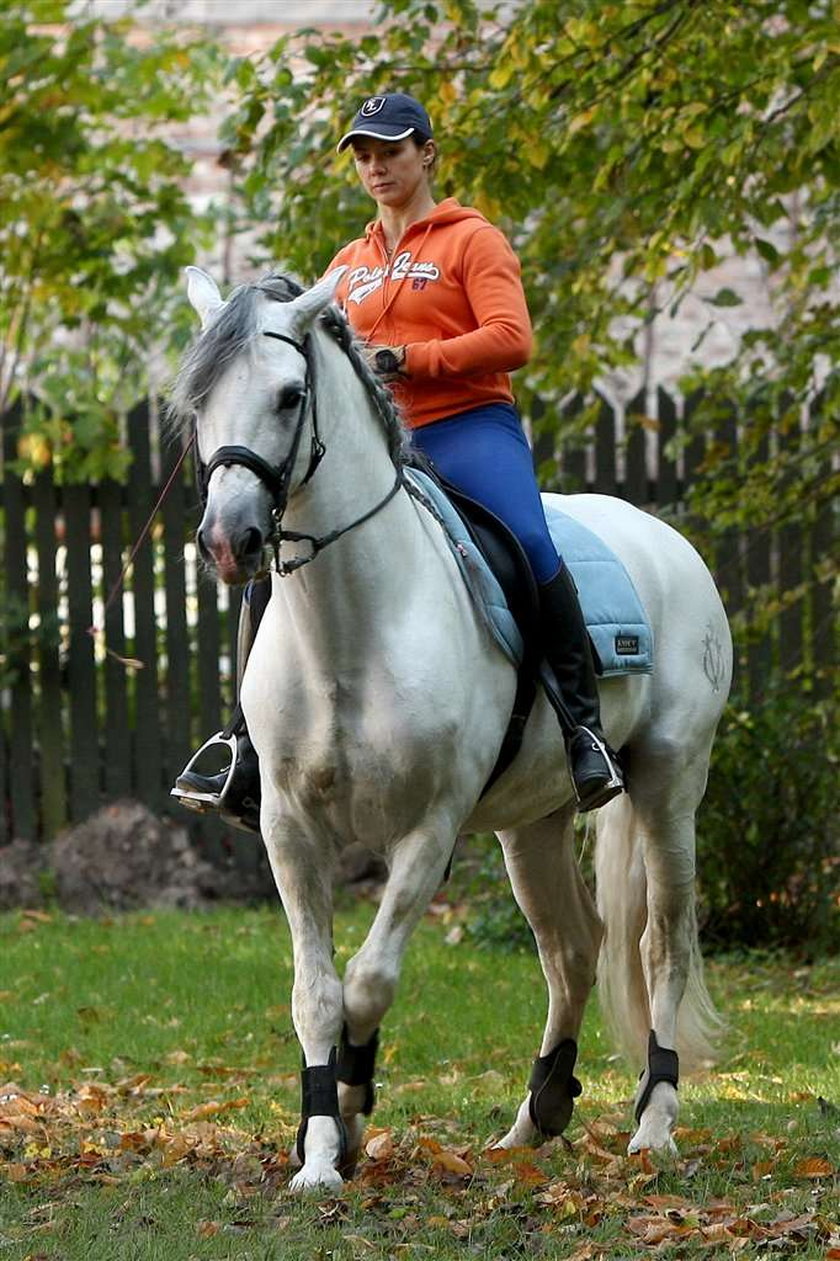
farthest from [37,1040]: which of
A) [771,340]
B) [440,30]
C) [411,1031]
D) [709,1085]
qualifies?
[440,30]

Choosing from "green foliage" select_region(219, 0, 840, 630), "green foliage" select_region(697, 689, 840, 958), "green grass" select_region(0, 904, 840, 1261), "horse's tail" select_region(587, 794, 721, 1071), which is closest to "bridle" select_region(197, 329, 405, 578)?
"green grass" select_region(0, 904, 840, 1261)

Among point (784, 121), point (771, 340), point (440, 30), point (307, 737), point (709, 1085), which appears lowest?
point (709, 1085)

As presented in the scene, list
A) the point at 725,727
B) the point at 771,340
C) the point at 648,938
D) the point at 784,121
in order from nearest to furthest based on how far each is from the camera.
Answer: the point at 648,938 < the point at 784,121 < the point at 771,340 < the point at 725,727

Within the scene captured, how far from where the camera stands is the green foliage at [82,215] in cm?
1170

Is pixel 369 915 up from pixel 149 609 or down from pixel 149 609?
down

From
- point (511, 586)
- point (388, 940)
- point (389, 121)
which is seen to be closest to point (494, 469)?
point (511, 586)

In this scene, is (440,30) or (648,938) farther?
(440,30)

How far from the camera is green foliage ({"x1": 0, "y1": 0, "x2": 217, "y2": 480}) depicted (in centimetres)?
1170

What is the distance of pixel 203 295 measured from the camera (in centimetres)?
484

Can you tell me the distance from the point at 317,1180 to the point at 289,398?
6.55 feet

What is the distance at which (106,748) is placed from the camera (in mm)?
11523

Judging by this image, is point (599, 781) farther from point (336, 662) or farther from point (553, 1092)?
point (553, 1092)

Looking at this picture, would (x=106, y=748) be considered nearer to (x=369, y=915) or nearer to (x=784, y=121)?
(x=369, y=915)

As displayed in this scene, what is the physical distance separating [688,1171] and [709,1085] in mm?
1756
